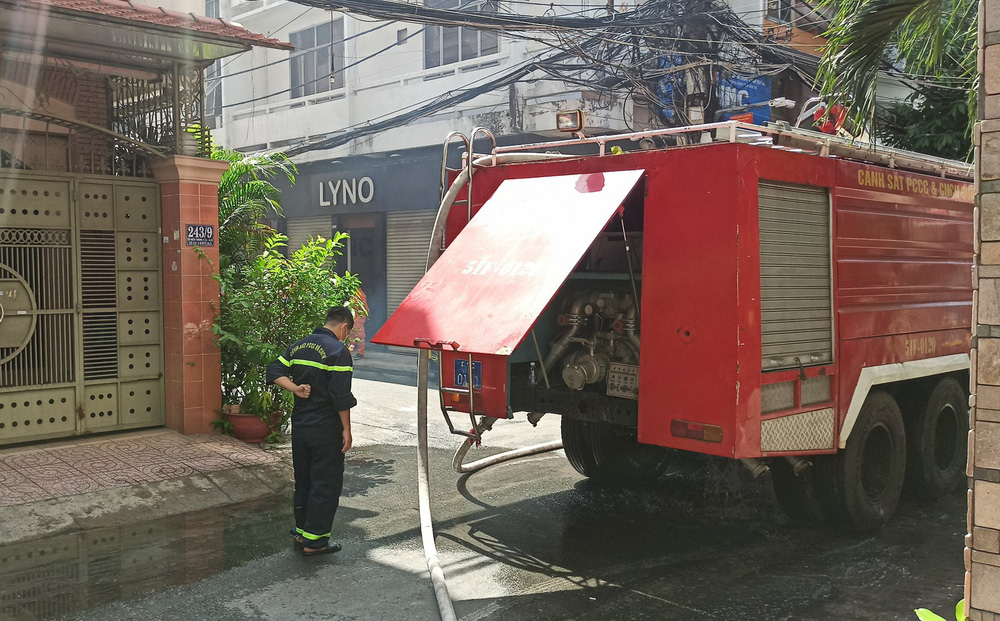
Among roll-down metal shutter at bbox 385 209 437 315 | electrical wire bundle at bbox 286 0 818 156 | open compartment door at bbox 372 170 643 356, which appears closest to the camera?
open compartment door at bbox 372 170 643 356

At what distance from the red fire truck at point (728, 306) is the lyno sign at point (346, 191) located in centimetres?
1333

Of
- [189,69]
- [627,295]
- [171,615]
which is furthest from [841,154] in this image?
[189,69]

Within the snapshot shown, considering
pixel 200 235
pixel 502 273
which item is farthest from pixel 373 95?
pixel 502 273

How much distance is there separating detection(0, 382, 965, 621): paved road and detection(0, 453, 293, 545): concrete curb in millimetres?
169

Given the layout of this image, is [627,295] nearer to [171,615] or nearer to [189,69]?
[171,615]

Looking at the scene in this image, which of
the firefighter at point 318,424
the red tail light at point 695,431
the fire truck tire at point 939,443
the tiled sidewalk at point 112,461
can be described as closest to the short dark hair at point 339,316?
the firefighter at point 318,424

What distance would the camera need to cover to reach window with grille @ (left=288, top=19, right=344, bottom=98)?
21.7m

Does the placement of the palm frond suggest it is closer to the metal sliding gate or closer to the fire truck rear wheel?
the fire truck rear wheel

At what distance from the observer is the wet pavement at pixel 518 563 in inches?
202

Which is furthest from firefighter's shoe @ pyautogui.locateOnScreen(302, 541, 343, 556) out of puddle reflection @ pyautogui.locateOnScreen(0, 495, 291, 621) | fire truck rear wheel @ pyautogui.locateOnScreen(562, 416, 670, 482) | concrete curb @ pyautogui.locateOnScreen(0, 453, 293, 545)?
fire truck rear wheel @ pyautogui.locateOnScreen(562, 416, 670, 482)

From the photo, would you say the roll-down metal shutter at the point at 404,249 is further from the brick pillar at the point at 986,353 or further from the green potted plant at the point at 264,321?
the brick pillar at the point at 986,353

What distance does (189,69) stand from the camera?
9.02m

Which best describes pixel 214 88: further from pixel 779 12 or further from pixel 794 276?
pixel 794 276

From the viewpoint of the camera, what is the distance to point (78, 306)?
8484 mm
